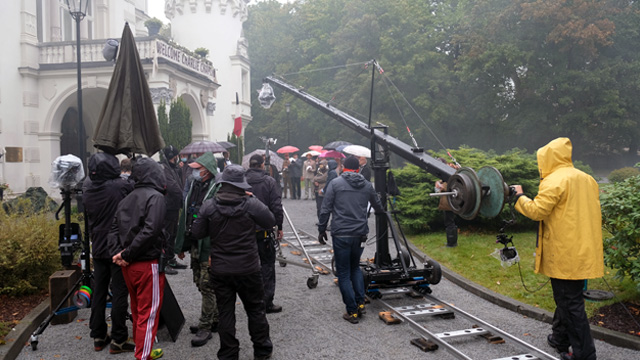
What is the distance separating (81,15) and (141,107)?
5.27m

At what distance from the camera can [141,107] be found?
6336 millimetres

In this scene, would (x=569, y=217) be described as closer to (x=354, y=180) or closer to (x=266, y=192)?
(x=354, y=180)

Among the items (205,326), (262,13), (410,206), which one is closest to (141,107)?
(205,326)

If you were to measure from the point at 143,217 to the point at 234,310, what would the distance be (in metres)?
1.30

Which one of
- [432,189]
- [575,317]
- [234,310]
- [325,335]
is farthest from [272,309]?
[432,189]

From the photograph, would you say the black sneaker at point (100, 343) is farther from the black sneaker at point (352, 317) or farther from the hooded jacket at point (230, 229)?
the black sneaker at point (352, 317)

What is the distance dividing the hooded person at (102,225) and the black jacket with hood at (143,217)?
57cm

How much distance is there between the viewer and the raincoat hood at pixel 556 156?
500 centimetres

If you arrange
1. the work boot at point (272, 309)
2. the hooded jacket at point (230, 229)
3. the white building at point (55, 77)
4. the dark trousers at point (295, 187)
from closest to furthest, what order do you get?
the hooded jacket at point (230, 229), the work boot at point (272, 309), the white building at point (55, 77), the dark trousers at point (295, 187)

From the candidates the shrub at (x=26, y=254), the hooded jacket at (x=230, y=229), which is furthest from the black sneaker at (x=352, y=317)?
the shrub at (x=26, y=254)

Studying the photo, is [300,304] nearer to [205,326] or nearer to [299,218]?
[205,326]

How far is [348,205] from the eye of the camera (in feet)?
21.9

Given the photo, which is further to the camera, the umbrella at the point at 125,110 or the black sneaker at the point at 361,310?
the black sneaker at the point at 361,310

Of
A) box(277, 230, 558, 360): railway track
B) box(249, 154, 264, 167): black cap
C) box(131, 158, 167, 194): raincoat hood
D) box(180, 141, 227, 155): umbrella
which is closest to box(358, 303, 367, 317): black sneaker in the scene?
box(277, 230, 558, 360): railway track
